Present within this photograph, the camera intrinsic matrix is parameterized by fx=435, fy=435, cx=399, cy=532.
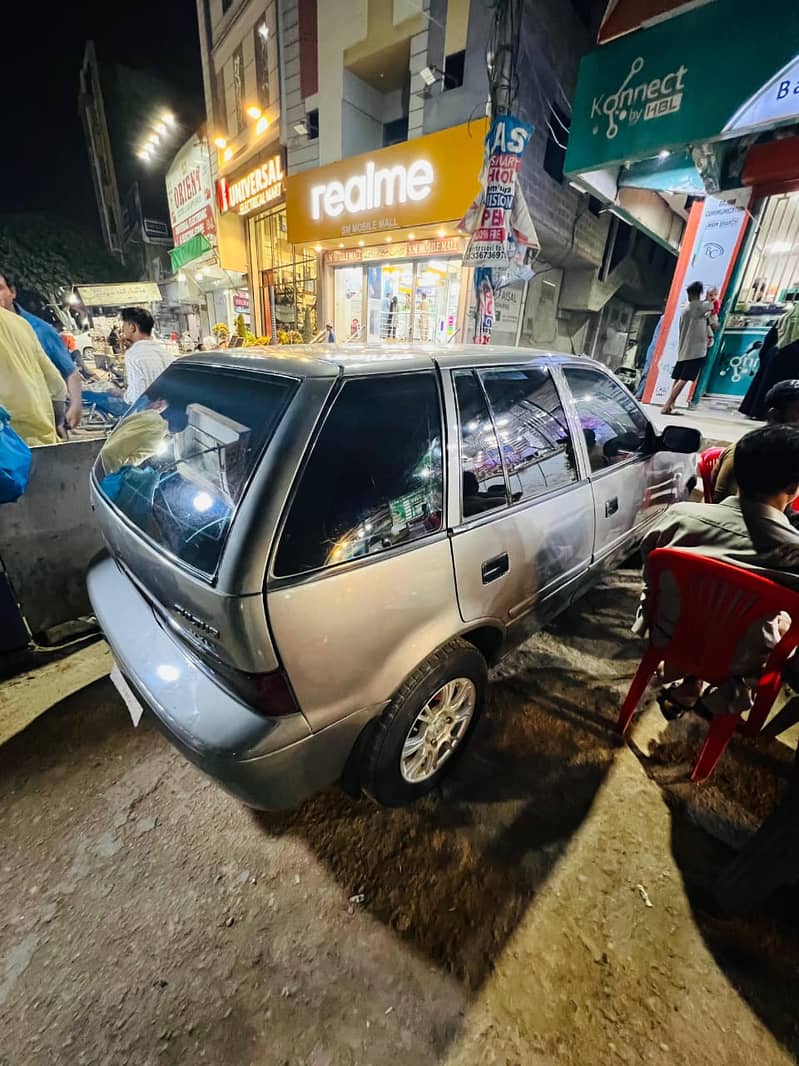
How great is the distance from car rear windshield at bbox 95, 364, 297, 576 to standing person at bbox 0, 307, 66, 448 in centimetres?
179

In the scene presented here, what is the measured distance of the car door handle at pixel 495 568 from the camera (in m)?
1.83

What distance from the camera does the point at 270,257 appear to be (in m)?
13.5

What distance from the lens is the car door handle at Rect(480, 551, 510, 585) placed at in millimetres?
1825

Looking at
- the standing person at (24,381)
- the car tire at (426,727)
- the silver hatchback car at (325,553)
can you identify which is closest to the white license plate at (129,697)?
the silver hatchback car at (325,553)

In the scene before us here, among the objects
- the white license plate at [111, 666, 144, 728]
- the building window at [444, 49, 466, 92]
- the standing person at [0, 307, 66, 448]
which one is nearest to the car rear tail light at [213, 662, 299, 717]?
the white license plate at [111, 666, 144, 728]

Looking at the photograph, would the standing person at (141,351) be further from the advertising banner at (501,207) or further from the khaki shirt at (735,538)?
the khaki shirt at (735,538)

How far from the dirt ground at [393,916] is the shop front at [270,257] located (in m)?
11.1

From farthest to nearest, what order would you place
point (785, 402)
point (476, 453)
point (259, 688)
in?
point (785, 402)
point (476, 453)
point (259, 688)

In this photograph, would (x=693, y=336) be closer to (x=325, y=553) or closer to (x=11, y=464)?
(x=325, y=553)

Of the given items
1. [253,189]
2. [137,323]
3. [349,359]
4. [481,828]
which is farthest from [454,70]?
[481,828]

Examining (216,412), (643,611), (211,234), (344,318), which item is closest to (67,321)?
(211,234)

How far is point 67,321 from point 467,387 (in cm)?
1985

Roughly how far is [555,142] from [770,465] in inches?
386

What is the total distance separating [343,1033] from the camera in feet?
4.35
